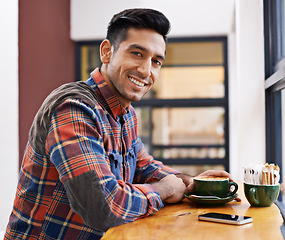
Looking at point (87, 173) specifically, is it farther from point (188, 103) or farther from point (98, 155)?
point (188, 103)

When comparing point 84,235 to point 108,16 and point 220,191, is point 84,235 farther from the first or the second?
point 108,16

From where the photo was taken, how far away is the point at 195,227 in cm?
107

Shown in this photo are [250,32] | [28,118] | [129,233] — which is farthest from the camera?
[28,118]

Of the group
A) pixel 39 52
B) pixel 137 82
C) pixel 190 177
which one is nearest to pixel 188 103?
pixel 39 52

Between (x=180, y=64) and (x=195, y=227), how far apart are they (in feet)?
11.6

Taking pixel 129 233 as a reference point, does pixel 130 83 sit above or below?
above

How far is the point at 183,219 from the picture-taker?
116 centimetres

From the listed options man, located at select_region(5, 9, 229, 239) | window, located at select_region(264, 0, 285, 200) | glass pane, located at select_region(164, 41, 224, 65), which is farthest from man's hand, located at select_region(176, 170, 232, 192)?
glass pane, located at select_region(164, 41, 224, 65)

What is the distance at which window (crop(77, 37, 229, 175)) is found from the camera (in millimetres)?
4168

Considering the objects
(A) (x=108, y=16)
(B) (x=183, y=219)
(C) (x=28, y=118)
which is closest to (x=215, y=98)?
(A) (x=108, y=16)

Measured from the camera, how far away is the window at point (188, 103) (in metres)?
4.17

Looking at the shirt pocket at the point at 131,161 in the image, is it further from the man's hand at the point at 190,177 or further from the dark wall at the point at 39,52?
the dark wall at the point at 39,52

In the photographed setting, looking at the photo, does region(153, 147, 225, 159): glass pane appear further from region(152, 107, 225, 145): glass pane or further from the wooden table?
the wooden table

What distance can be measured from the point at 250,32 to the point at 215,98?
158cm
